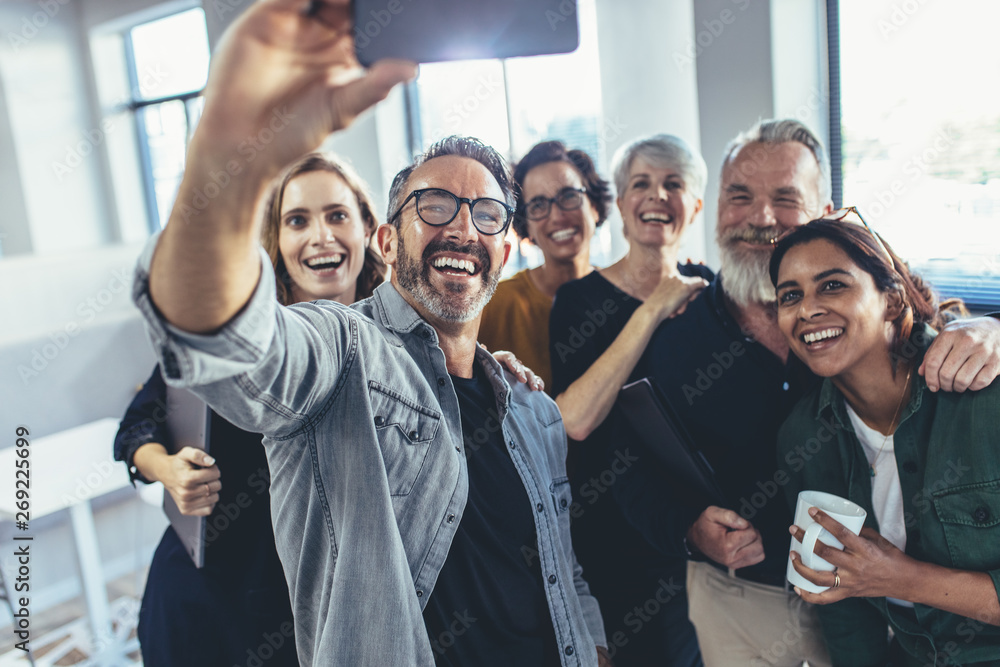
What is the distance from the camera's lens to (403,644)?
0.98 metres

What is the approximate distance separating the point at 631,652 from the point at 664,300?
0.91 metres

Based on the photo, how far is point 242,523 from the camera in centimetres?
150

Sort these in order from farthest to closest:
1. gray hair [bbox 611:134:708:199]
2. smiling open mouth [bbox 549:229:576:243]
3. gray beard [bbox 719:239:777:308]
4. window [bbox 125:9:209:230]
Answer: window [bbox 125:9:209:230] → smiling open mouth [bbox 549:229:576:243] → gray hair [bbox 611:134:708:199] → gray beard [bbox 719:239:777:308]

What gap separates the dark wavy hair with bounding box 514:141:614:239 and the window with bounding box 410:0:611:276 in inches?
53.7

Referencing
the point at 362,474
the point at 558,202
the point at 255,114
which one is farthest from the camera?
the point at 558,202

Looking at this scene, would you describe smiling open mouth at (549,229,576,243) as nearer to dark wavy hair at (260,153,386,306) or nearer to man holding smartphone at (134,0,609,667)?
dark wavy hair at (260,153,386,306)

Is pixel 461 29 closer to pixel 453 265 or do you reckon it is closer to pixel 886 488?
pixel 453 265

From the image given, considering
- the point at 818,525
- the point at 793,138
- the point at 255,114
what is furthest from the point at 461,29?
the point at 793,138

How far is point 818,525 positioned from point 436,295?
749mm

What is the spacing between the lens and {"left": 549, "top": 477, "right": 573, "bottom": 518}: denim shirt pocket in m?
1.33

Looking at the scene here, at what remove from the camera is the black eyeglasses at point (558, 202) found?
6.64 feet

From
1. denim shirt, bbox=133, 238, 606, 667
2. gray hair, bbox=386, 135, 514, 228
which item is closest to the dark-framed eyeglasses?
gray hair, bbox=386, 135, 514, 228

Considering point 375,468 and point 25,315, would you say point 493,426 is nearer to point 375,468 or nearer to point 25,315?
point 375,468

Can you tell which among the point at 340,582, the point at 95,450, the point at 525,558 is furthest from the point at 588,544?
the point at 95,450
